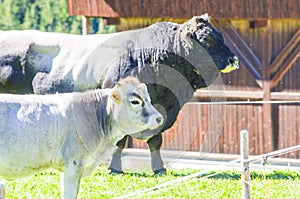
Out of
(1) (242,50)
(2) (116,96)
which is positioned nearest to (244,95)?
(1) (242,50)

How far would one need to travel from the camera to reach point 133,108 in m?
12.3

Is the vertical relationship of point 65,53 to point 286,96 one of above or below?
above

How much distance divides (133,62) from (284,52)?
4.54m

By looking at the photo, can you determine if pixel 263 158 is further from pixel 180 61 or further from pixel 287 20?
pixel 287 20

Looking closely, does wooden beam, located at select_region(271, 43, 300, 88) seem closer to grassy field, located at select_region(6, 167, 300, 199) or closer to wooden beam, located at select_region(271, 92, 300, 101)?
wooden beam, located at select_region(271, 92, 300, 101)

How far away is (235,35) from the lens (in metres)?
20.1

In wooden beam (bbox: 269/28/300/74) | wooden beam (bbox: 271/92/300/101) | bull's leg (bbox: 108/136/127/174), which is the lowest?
bull's leg (bbox: 108/136/127/174)

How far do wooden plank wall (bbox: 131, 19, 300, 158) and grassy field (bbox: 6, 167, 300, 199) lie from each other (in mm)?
3635

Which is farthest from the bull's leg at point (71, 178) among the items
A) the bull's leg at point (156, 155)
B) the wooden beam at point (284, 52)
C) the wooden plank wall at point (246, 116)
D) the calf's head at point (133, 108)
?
the wooden beam at point (284, 52)

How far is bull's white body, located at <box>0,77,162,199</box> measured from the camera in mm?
12031

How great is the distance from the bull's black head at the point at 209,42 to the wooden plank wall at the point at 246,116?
3.86m

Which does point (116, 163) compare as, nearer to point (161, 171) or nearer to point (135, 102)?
Result: point (161, 171)

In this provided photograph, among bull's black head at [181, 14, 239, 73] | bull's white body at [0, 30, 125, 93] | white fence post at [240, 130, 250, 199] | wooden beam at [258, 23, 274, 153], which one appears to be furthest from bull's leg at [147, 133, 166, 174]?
wooden beam at [258, 23, 274, 153]

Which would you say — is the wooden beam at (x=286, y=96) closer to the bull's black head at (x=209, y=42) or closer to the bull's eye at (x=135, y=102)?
the bull's black head at (x=209, y=42)
